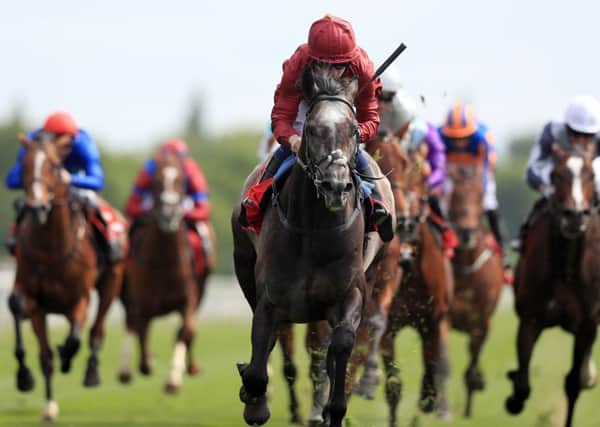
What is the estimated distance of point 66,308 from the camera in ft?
46.9

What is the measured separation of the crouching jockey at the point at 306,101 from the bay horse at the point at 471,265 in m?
7.18

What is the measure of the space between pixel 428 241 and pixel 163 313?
498 centimetres

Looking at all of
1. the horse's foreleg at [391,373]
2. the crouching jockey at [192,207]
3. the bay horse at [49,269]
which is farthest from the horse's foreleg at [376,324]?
the crouching jockey at [192,207]

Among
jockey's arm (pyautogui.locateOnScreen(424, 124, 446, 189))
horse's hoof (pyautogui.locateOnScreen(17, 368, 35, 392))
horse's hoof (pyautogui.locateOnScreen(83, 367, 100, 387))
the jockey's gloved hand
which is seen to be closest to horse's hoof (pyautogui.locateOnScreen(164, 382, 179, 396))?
horse's hoof (pyautogui.locateOnScreen(83, 367, 100, 387))

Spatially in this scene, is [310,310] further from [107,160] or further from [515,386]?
[107,160]

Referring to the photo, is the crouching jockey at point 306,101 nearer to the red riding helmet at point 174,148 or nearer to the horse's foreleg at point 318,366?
the horse's foreleg at point 318,366

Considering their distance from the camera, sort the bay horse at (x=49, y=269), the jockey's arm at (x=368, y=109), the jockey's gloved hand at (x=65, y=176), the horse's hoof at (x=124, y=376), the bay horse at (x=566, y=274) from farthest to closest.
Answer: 1. the horse's hoof at (x=124, y=376)
2. the jockey's gloved hand at (x=65, y=176)
3. the bay horse at (x=49, y=269)
4. the bay horse at (x=566, y=274)
5. the jockey's arm at (x=368, y=109)

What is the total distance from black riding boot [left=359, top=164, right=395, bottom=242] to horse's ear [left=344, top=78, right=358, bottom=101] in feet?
2.34

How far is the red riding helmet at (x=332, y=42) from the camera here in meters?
8.55

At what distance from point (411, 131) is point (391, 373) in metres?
2.94

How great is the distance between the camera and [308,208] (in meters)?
8.61

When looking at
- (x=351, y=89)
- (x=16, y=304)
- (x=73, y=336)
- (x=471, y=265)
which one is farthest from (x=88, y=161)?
(x=351, y=89)

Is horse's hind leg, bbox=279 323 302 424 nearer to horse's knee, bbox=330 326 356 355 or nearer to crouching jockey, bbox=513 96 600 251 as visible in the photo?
crouching jockey, bbox=513 96 600 251

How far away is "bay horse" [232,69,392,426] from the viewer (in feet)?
27.8
